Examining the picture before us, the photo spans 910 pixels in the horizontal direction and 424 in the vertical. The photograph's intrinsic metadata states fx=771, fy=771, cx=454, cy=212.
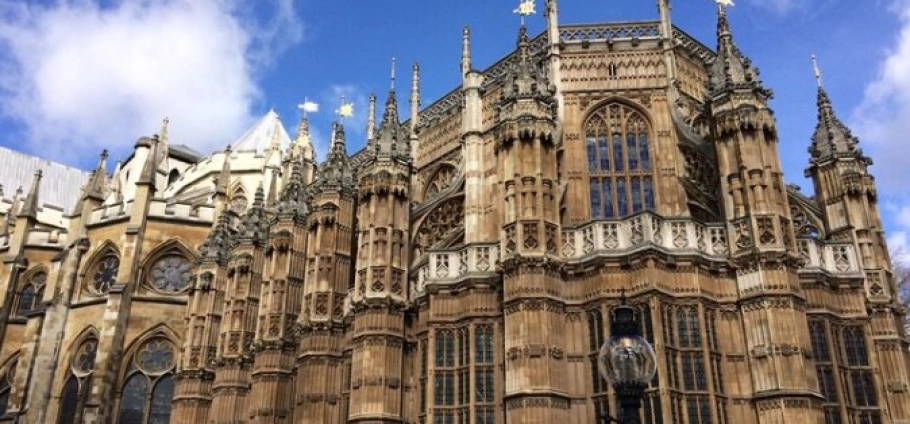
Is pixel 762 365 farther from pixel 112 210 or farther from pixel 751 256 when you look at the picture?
pixel 112 210

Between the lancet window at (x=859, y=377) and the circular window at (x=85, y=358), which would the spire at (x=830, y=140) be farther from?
the circular window at (x=85, y=358)

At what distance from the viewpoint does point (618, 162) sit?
23.6 metres

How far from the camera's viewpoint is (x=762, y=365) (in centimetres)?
1897

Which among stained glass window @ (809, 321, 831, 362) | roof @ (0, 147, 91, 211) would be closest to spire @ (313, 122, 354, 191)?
stained glass window @ (809, 321, 831, 362)

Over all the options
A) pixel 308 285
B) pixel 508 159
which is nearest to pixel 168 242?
pixel 308 285

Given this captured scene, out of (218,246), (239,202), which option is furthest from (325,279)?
(239,202)

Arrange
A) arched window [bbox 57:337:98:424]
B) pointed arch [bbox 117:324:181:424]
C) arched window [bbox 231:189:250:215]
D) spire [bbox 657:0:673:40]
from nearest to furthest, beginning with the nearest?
spire [bbox 657:0:673:40]
arched window [bbox 57:337:98:424]
pointed arch [bbox 117:324:181:424]
arched window [bbox 231:189:250:215]

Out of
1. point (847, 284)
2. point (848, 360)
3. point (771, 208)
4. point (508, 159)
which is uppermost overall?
point (508, 159)

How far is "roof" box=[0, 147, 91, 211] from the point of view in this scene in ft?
205

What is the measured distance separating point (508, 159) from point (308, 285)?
31.6 feet

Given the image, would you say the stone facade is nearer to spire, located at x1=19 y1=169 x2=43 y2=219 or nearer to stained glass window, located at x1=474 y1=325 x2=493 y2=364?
stained glass window, located at x1=474 y1=325 x2=493 y2=364

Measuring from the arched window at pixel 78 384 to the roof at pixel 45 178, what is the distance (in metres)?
26.0

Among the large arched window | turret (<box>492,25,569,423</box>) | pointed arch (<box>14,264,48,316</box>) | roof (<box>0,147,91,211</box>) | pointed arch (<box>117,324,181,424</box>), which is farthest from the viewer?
roof (<box>0,147,91,211</box>)

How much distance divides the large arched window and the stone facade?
0.06m
